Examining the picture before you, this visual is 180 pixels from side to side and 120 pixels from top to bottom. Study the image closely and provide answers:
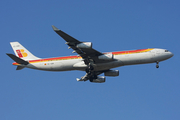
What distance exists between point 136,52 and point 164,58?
634 centimetres

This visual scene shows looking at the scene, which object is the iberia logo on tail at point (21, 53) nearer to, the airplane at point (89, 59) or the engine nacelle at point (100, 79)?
the airplane at point (89, 59)

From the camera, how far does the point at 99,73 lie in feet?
205

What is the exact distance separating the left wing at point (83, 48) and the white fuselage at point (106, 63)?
161 centimetres

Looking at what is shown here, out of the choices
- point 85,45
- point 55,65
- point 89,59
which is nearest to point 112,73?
point 89,59

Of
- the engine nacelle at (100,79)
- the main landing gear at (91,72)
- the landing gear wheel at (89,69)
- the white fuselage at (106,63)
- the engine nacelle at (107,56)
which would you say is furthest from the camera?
the engine nacelle at (100,79)

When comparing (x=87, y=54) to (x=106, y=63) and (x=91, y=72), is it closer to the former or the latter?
(x=106, y=63)

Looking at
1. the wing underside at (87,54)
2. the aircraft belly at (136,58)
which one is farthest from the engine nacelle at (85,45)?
the aircraft belly at (136,58)

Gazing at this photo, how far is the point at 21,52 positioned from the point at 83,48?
1891 cm

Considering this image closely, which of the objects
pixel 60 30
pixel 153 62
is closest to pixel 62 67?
pixel 60 30

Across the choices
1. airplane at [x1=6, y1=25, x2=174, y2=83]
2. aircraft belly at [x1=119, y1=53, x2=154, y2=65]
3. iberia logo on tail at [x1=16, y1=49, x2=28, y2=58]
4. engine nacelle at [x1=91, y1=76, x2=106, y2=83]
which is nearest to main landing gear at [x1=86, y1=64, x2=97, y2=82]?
airplane at [x1=6, y1=25, x2=174, y2=83]

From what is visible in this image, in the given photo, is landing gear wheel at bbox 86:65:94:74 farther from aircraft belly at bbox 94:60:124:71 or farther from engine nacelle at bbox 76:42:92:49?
engine nacelle at bbox 76:42:92:49

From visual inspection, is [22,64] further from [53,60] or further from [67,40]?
[67,40]

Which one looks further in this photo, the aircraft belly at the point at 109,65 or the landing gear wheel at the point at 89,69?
the landing gear wheel at the point at 89,69

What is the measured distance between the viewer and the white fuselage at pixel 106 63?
177 feet
